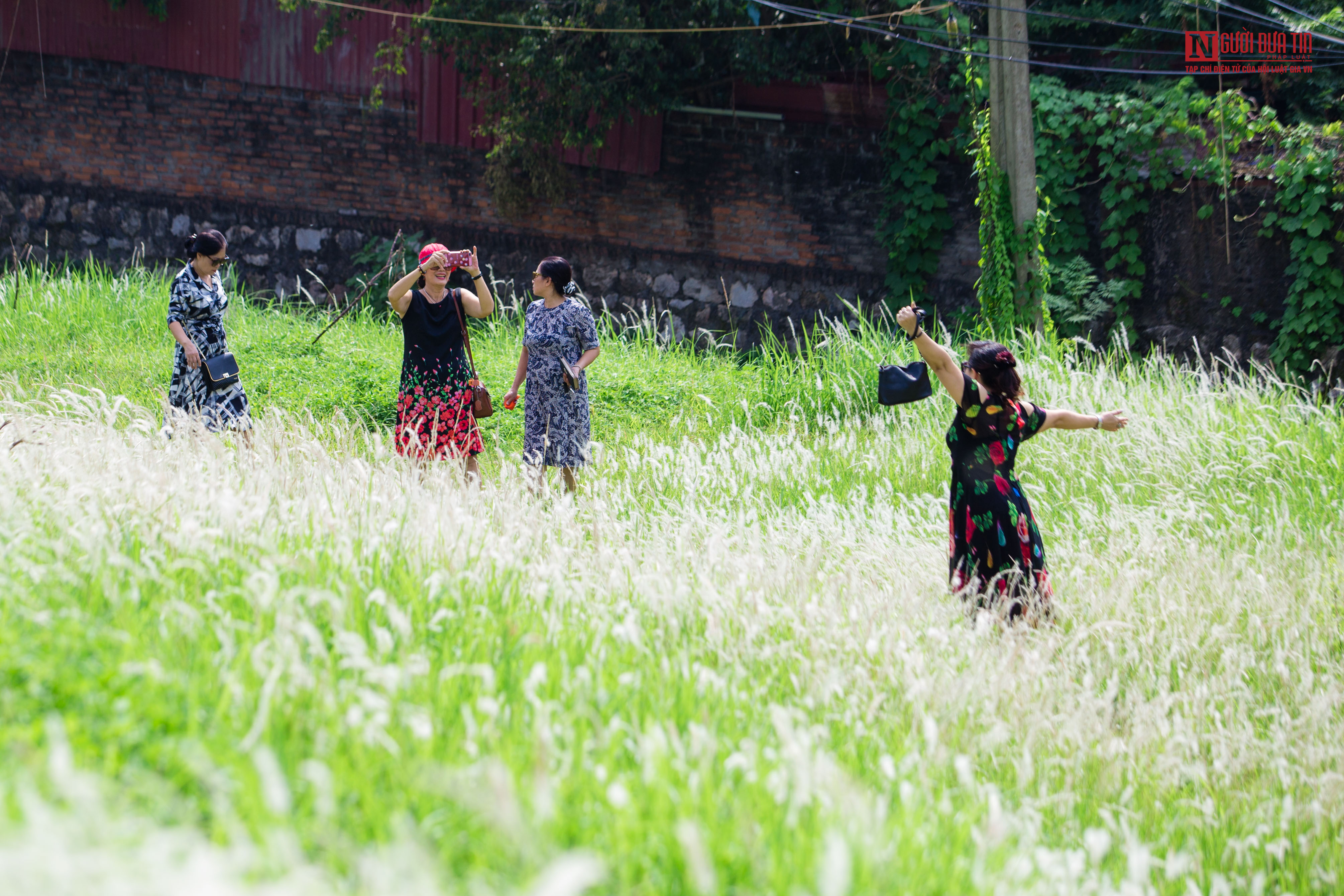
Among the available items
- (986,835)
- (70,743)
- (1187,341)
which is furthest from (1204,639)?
(1187,341)

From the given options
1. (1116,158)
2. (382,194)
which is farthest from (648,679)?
(382,194)

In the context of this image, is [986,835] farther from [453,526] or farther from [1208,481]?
[1208,481]

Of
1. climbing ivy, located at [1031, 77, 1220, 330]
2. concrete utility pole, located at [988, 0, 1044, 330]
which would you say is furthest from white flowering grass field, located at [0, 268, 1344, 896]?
climbing ivy, located at [1031, 77, 1220, 330]

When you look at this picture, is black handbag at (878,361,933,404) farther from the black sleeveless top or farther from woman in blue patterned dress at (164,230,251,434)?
woman in blue patterned dress at (164,230,251,434)

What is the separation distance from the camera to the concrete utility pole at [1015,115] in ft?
31.1

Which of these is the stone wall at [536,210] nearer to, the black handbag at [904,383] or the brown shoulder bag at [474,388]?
the brown shoulder bag at [474,388]

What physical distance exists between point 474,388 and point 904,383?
3.00 metres

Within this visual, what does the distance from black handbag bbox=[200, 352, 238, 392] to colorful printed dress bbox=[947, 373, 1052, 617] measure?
462 centimetres

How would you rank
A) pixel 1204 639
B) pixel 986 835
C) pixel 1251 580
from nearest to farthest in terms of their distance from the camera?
pixel 986 835
pixel 1204 639
pixel 1251 580

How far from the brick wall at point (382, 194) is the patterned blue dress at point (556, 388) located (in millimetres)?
6568

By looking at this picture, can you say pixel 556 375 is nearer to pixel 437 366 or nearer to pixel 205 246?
pixel 437 366

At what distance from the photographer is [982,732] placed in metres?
3.53

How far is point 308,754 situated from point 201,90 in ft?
47.0

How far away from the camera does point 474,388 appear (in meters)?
6.78
